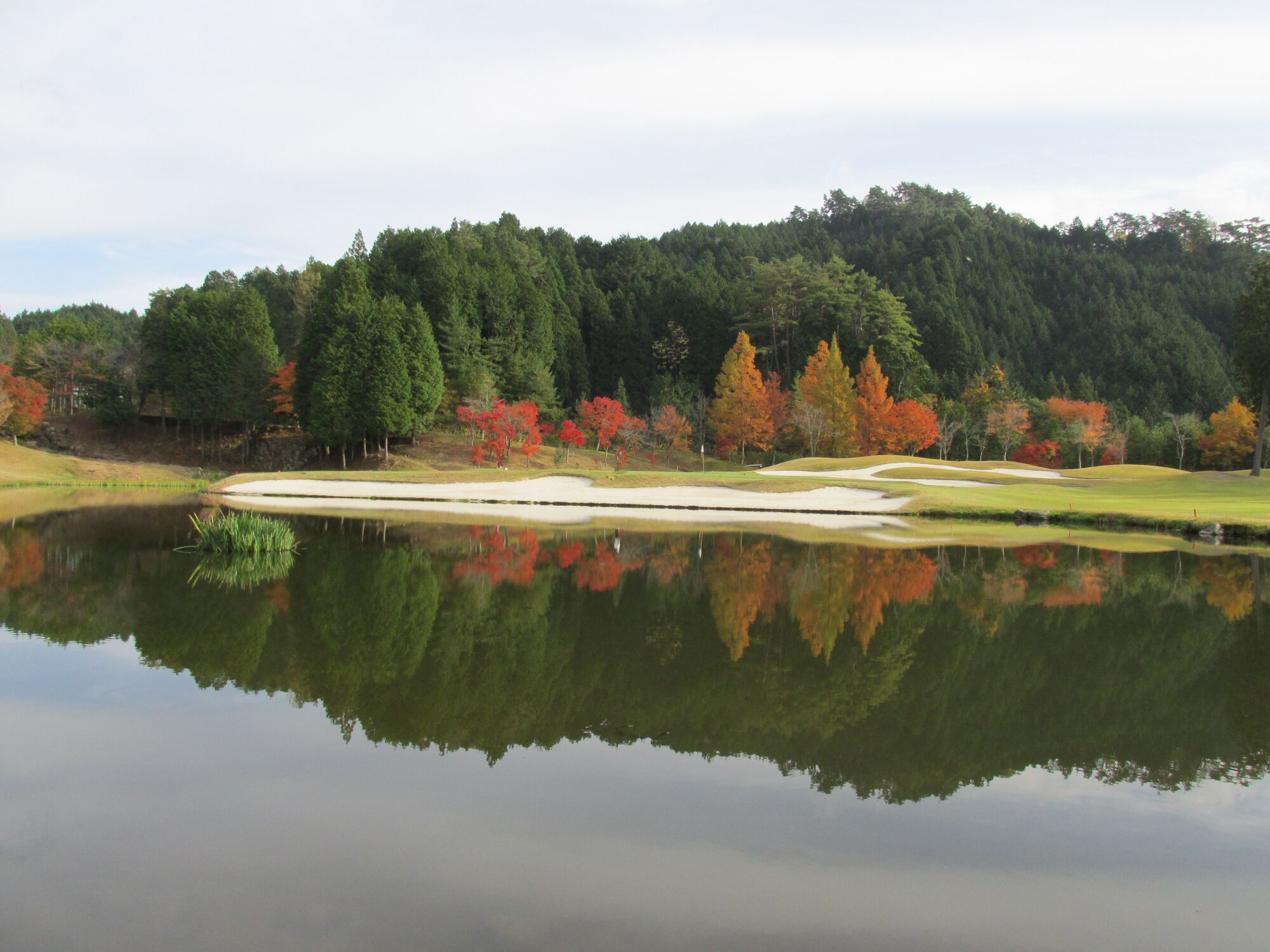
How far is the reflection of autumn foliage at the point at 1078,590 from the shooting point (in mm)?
13219

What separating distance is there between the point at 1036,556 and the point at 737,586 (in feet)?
28.3

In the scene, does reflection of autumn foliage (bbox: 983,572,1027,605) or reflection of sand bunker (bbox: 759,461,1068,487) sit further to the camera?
→ reflection of sand bunker (bbox: 759,461,1068,487)

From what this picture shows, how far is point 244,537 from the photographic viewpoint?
17188 millimetres

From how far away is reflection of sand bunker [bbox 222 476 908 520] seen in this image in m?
31.1

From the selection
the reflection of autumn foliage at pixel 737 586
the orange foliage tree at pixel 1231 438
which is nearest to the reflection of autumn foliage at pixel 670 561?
the reflection of autumn foliage at pixel 737 586

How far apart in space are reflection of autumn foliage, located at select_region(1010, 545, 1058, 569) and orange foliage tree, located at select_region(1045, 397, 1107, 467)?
45808 mm

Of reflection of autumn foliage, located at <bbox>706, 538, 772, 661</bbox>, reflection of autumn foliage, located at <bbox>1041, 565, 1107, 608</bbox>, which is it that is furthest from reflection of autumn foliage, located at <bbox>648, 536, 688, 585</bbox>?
reflection of autumn foliage, located at <bbox>1041, 565, 1107, 608</bbox>

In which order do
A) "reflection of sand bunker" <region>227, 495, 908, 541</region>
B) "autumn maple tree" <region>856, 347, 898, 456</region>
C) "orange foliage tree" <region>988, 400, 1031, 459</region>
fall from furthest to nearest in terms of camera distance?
"orange foliage tree" <region>988, 400, 1031, 459</region> < "autumn maple tree" <region>856, 347, 898, 456</region> < "reflection of sand bunker" <region>227, 495, 908, 541</region>

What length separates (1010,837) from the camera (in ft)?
17.9

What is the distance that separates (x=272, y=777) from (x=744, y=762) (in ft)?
10.7

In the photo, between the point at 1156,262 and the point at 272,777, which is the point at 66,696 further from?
the point at 1156,262

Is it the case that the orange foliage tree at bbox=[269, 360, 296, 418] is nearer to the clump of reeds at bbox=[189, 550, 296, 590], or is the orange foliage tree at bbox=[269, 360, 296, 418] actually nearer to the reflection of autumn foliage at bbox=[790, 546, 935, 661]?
the clump of reeds at bbox=[189, 550, 296, 590]

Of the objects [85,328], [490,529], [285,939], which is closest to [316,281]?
[85,328]

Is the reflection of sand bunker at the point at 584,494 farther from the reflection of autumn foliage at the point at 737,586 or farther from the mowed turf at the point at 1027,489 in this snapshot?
the reflection of autumn foliage at the point at 737,586
